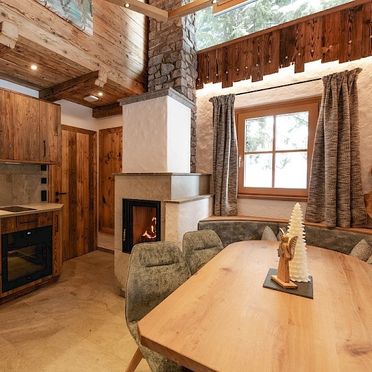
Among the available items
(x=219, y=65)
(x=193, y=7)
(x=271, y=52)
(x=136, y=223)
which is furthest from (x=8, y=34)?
(x=271, y=52)

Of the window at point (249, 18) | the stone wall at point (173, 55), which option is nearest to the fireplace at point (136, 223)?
the stone wall at point (173, 55)

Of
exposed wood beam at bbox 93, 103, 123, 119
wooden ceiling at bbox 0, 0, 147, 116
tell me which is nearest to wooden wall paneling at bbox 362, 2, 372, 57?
wooden ceiling at bbox 0, 0, 147, 116

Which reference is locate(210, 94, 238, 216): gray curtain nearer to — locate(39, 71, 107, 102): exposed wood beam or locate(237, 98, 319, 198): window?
locate(237, 98, 319, 198): window

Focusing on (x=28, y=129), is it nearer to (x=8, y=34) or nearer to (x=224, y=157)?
(x=8, y=34)

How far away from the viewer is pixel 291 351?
0.73m

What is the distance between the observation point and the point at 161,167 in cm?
256

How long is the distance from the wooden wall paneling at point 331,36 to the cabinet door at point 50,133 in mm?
3211

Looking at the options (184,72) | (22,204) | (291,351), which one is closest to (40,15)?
(184,72)

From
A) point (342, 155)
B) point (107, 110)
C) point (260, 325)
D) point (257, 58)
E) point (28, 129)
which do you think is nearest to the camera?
point (260, 325)

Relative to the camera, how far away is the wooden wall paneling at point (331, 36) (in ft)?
8.02

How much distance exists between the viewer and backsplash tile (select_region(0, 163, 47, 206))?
2.92 meters

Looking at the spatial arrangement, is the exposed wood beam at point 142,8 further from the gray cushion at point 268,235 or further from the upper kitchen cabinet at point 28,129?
the gray cushion at point 268,235

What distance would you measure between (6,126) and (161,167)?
171cm

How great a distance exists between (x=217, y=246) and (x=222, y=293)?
0.80m
